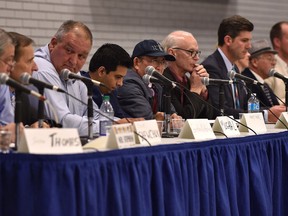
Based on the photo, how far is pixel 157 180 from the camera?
3447 mm

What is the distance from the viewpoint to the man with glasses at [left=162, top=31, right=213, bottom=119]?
17.9 ft

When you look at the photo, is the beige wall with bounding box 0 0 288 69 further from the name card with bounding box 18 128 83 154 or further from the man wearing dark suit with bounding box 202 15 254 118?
the name card with bounding box 18 128 83 154

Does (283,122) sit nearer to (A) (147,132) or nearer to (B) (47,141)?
(A) (147,132)

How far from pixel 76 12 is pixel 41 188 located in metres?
4.04

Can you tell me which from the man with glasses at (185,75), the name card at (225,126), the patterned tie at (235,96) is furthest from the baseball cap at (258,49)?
the name card at (225,126)

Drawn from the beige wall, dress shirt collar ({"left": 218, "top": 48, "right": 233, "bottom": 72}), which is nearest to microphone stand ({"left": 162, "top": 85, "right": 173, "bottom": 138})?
dress shirt collar ({"left": 218, "top": 48, "right": 233, "bottom": 72})

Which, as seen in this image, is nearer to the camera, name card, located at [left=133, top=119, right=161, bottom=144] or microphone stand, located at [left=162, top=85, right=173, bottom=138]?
name card, located at [left=133, top=119, right=161, bottom=144]

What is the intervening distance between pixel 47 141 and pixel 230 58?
147 inches

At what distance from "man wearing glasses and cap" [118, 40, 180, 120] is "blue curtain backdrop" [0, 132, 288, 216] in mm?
930

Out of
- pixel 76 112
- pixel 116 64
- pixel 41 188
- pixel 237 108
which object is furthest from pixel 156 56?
pixel 41 188

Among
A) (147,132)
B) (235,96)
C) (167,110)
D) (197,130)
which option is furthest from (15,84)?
(235,96)

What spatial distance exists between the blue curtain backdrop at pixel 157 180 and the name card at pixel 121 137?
84 mm

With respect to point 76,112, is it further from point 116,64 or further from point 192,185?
point 192,185

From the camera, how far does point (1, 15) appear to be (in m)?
6.04
